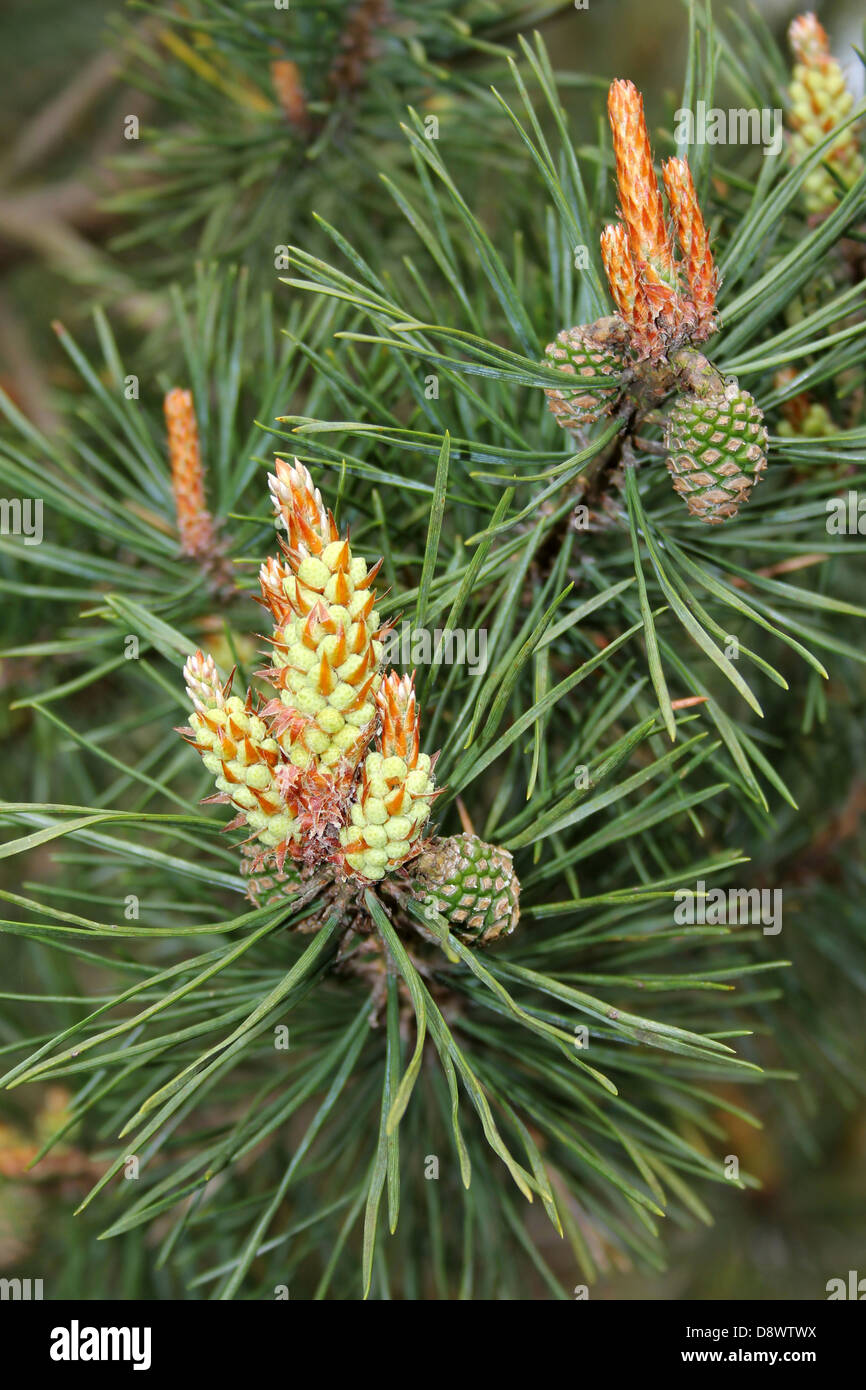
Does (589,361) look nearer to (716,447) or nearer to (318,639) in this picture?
(716,447)

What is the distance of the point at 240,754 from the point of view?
409 mm

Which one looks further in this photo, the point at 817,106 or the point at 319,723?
the point at 817,106

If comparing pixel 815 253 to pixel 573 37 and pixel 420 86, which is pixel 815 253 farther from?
pixel 573 37

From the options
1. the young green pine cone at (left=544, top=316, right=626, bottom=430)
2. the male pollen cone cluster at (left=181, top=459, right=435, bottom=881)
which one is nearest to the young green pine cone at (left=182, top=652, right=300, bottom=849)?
the male pollen cone cluster at (left=181, top=459, right=435, bottom=881)

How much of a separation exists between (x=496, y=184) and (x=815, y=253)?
67 cm

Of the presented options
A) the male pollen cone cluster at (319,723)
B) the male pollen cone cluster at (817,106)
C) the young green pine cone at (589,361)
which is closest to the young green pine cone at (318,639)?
the male pollen cone cluster at (319,723)

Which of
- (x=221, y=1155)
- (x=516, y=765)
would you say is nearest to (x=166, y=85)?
(x=516, y=765)

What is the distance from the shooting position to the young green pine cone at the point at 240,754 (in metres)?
0.41

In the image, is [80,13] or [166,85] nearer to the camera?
[166,85]

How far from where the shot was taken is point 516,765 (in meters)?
0.58

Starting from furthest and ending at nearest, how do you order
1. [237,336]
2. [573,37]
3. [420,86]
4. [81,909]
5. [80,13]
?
[573,37], [80,13], [81,909], [420,86], [237,336]

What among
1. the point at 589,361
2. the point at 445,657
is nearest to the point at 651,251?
the point at 589,361

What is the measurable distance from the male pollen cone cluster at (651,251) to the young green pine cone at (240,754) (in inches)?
9.0

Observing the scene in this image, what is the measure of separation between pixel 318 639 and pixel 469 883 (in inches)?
4.7
